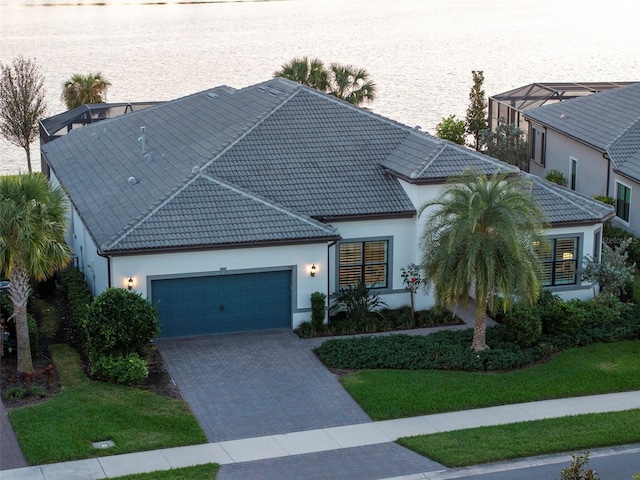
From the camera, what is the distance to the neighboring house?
97.3 ft

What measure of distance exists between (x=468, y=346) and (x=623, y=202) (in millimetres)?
13668

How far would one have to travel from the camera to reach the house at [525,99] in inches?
1978

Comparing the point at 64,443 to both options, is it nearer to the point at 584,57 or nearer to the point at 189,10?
the point at 584,57

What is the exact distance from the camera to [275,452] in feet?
75.4

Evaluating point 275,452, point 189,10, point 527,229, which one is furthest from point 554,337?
point 189,10

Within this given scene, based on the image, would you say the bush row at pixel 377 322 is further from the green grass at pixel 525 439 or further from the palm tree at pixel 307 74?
the palm tree at pixel 307 74

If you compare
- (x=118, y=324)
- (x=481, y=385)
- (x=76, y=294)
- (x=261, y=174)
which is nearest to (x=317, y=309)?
(x=261, y=174)

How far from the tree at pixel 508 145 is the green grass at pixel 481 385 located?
19.7m

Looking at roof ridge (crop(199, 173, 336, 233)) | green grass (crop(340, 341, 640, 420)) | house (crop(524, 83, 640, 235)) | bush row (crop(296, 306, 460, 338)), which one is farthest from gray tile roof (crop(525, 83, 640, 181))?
roof ridge (crop(199, 173, 336, 233))

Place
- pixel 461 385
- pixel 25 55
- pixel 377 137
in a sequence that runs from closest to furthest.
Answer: pixel 461 385, pixel 377 137, pixel 25 55

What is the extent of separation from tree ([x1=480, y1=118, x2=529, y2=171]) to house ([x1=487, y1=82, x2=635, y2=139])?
222 centimetres

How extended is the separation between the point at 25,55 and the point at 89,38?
47.0 feet

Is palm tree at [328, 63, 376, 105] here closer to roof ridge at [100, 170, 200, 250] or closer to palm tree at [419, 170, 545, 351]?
roof ridge at [100, 170, 200, 250]

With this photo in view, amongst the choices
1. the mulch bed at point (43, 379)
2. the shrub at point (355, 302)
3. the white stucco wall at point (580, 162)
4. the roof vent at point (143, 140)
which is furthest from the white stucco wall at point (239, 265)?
the white stucco wall at point (580, 162)
